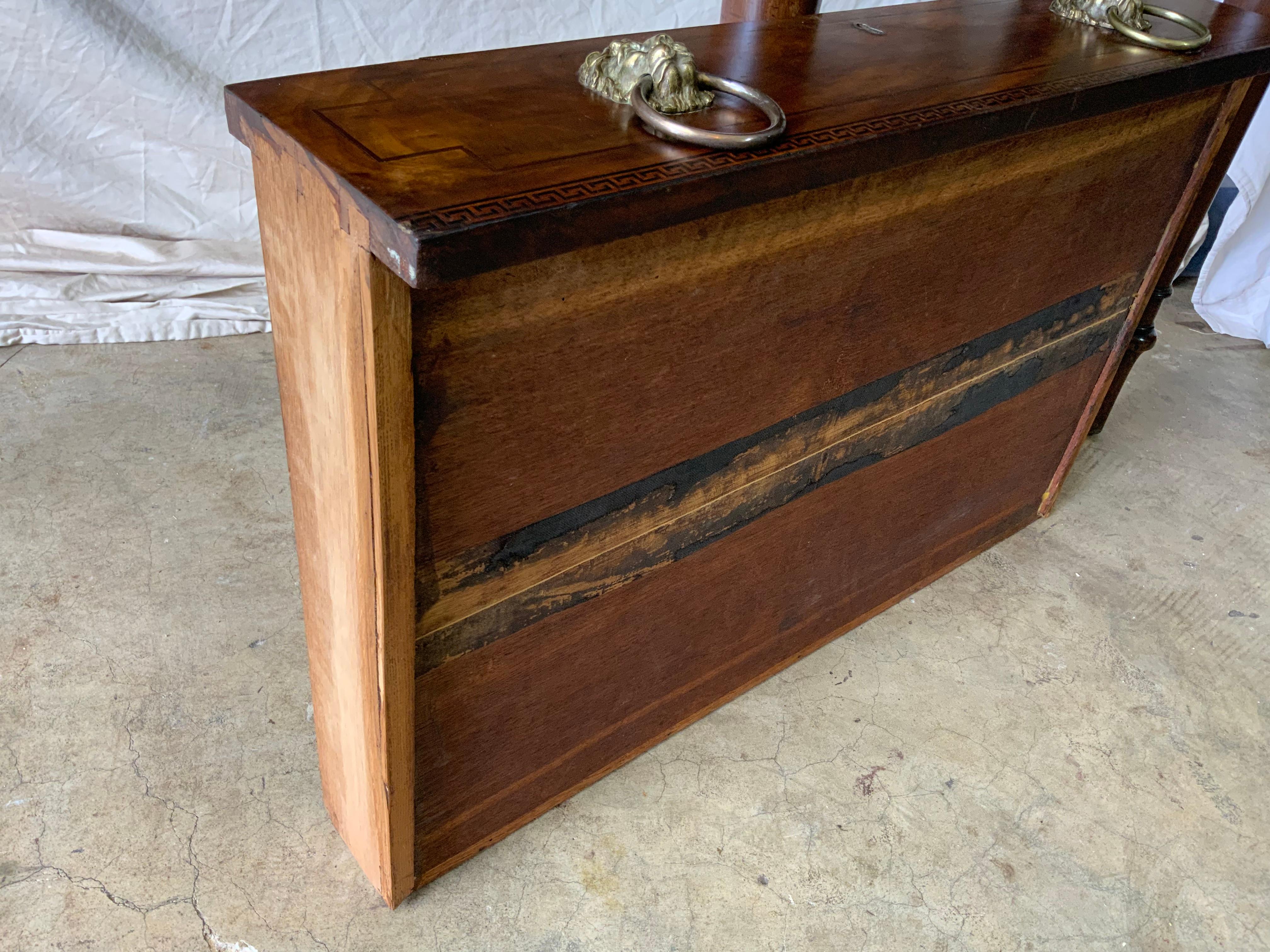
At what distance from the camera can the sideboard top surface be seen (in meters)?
0.91

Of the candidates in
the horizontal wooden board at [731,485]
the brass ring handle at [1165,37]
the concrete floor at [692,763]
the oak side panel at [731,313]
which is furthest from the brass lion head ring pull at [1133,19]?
the concrete floor at [692,763]

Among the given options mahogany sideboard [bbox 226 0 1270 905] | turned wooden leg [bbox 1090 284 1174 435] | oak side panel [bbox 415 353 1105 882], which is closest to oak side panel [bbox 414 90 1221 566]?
mahogany sideboard [bbox 226 0 1270 905]

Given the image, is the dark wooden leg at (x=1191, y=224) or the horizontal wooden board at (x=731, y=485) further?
the dark wooden leg at (x=1191, y=224)

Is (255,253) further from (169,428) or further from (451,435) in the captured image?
(451,435)

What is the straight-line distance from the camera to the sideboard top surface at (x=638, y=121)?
2.98 feet

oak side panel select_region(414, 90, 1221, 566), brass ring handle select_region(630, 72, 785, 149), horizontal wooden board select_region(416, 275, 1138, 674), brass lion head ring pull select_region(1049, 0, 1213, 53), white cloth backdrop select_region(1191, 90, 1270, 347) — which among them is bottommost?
white cloth backdrop select_region(1191, 90, 1270, 347)

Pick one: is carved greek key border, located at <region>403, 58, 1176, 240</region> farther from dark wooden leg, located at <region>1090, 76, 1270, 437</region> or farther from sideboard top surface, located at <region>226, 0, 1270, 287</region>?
dark wooden leg, located at <region>1090, 76, 1270, 437</region>

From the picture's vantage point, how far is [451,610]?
1.21 meters

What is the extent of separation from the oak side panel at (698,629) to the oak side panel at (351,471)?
68 millimetres

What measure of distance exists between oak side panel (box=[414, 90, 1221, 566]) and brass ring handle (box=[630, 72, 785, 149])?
10 centimetres

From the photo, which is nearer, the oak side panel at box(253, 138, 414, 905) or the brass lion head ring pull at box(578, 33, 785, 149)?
the oak side panel at box(253, 138, 414, 905)

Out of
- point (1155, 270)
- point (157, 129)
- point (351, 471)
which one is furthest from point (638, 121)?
point (157, 129)

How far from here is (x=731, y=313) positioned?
49.4 inches

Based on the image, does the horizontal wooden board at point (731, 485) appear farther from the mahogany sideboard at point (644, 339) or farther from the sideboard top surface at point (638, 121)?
the sideboard top surface at point (638, 121)
